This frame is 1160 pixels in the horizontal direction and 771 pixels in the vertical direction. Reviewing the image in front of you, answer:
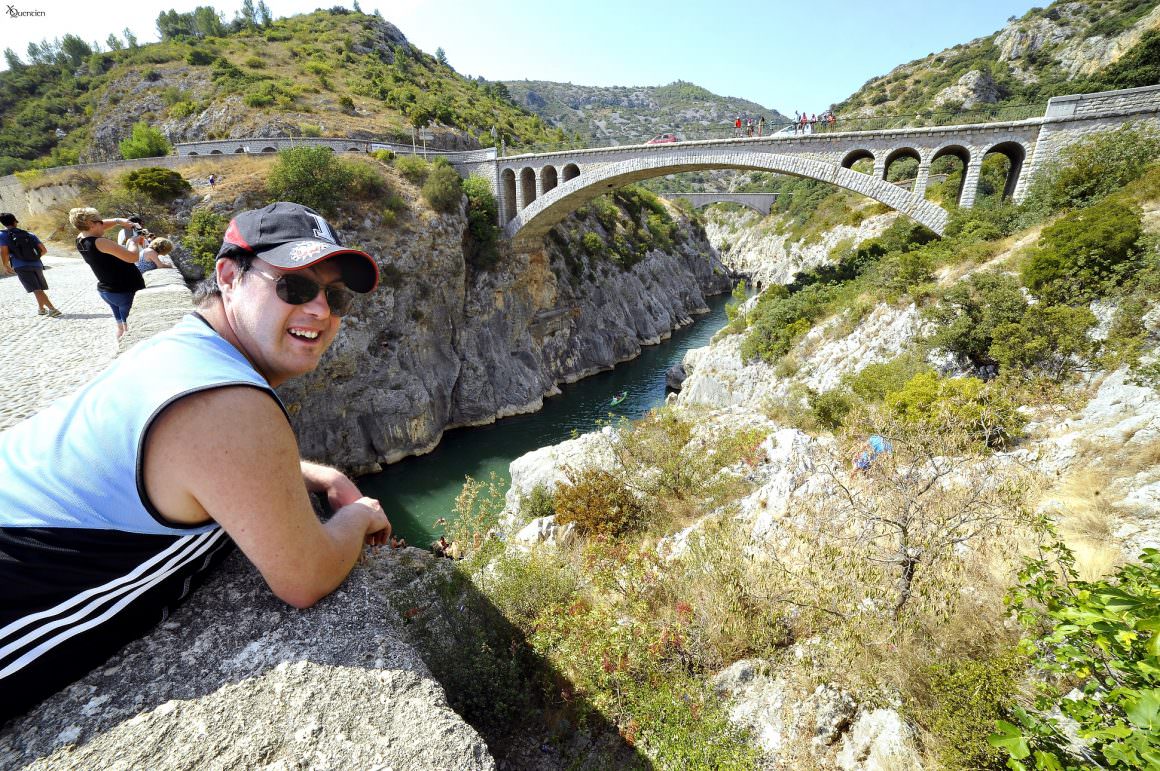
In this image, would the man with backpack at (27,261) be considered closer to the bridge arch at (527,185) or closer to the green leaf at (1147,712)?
the green leaf at (1147,712)

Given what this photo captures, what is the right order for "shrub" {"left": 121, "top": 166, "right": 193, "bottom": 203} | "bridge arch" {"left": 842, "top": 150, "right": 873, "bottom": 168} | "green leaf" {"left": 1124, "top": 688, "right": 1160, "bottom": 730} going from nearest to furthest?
1. "green leaf" {"left": 1124, "top": 688, "right": 1160, "bottom": 730}
2. "bridge arch" {"left": 842, "top": 150, "right": 873, "bottom": 168}
3. "shrub" {"left": 121, "top": 166, "right": 193, "bottom": 203}

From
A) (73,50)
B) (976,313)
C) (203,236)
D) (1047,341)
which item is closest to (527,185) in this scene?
(203,236)

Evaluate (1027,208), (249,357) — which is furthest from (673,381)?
(249,357)

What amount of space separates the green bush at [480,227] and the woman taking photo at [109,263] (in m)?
19.7

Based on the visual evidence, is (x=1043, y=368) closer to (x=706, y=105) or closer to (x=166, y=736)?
(x=166, y=736)

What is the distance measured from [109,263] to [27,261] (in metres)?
3.51

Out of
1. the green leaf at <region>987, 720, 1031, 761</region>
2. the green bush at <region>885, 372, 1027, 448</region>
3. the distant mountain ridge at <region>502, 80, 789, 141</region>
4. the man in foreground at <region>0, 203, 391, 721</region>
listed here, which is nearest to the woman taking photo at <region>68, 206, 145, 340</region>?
the man in foreground at <region>0, 203, 391, 721</region>

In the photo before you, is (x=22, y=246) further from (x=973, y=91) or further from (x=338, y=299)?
(x=973, y=91)

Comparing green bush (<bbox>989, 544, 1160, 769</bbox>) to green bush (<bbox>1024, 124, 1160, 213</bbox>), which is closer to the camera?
green bush (<bbox>989, 544, 1160, 769</bbox>)

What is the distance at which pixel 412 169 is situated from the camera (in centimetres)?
2392

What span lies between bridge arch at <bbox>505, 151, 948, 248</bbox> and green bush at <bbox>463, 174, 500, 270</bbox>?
1188 mm

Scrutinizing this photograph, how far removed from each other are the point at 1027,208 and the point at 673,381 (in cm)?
1568

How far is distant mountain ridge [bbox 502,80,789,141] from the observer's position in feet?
425

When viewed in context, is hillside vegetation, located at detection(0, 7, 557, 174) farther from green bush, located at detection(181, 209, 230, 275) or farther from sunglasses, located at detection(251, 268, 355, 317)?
sunglasses, located at detection(251, 268, 355, 317)
